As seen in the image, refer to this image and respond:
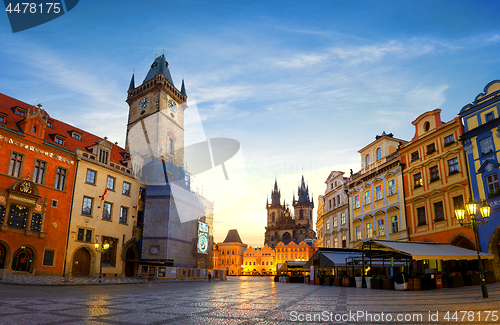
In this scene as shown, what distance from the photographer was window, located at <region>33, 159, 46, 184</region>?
29.0 m

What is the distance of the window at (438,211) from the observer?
2566 centimetres

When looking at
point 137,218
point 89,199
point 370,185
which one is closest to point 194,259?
point 137,218

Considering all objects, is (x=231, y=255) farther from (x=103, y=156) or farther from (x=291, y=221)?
(x=103, y=156)

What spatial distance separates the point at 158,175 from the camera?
46.8 metres

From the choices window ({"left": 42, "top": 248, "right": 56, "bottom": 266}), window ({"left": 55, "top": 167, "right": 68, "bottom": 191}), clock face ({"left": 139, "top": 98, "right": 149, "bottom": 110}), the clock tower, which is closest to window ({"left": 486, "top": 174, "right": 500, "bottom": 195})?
window ({"left": 42, "top": 248, "right": 56, "bottom": 266})

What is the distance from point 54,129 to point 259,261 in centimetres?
10594

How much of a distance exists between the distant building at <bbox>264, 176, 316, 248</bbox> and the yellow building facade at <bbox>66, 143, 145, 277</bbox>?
341 feet

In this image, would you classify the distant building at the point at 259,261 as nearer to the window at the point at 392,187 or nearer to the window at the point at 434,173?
the window at the point at 392,187

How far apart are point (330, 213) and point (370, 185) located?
35.5ft

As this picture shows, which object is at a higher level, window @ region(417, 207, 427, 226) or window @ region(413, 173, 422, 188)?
window @ region(413, 173, 422, 188)

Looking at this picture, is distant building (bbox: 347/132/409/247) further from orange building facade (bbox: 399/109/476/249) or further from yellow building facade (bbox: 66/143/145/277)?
yellow building facade (bbox: 66/143/145/277)

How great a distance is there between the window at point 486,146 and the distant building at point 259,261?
109m

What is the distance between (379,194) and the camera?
Result: 33438 mm

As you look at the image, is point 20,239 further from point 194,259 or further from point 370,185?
point 370,185
